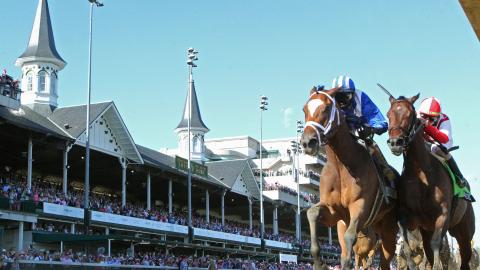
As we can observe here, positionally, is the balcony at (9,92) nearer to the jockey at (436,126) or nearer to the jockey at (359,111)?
the jockey at (436,126)

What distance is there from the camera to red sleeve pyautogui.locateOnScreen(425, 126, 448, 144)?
9.97 m

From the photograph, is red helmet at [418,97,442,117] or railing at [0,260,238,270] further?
railing at [0,260,238,270]

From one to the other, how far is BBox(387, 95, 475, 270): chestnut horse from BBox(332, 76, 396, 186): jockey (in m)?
0.25

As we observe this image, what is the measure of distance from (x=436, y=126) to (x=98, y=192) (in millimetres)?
43788

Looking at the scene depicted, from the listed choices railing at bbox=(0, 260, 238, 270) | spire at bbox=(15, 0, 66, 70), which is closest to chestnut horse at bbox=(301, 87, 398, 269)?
railing at bbox=(0, 260, 238, 270)

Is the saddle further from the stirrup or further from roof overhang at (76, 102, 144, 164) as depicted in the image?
roof overhang at (76, 102, 144, 164)

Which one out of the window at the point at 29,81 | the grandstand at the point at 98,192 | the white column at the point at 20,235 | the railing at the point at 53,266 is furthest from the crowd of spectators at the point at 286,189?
the white column at the point at 20,235

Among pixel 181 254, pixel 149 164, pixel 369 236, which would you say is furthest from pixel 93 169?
pixel 369 236

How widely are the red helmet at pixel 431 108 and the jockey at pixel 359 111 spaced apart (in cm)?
129

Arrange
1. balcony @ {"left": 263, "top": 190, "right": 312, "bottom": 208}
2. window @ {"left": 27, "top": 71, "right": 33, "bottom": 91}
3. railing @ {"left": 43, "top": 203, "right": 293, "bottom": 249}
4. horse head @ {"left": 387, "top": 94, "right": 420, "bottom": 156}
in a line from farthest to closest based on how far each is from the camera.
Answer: balcony @ {"left": 263, "top": 190, "right": 312, "bottom": 208} < window @ {"left": 27, "top": 71, "right": 33, "bottom": 91} < railing @ {"left": 43, "top": 203, "right": 293, "bottom": 249} < horse head @ {"left": 387, "top": 94, "right": 420, "bottom": 156}

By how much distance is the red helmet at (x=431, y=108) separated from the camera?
10.0 meters

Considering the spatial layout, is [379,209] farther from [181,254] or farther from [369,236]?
[181,254]

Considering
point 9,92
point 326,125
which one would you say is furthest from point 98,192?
point 326,125

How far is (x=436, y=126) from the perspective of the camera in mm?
10117
